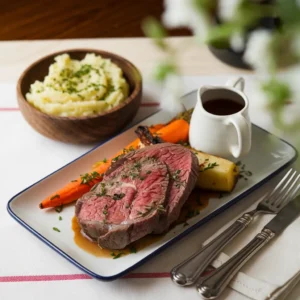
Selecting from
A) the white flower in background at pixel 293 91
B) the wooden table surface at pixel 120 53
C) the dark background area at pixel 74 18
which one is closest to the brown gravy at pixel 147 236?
the wooden table surface at pixel 120 53

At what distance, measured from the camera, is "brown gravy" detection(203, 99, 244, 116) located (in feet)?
4.76

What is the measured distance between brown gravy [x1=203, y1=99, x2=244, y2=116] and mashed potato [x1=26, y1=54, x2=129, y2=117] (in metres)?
0.31

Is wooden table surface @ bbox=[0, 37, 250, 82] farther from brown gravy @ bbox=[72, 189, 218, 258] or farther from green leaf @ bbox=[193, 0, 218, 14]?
green leaf @ bbox=[193, 0, 218, 14]

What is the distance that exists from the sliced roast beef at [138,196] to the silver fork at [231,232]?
0.37 ft

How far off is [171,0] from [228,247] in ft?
3.09

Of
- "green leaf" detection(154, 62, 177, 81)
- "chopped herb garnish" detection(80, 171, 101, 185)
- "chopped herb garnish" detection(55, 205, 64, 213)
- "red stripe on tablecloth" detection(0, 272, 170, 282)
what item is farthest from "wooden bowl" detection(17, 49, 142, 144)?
"green leaf" detection(154, 62, 177, 81)

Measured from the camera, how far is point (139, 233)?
1167 mm

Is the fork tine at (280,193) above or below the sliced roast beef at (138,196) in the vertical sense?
below

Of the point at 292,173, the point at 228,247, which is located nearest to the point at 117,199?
the point at 228,247

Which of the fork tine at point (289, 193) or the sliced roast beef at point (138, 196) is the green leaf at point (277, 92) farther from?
the fork tine at point (289, 193)

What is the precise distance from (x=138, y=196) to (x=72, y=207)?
23 centimetres

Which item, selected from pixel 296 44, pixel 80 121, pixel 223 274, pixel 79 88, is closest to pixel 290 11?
pixel 296 44

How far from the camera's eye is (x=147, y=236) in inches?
48.9

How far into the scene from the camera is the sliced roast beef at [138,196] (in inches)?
46.1
